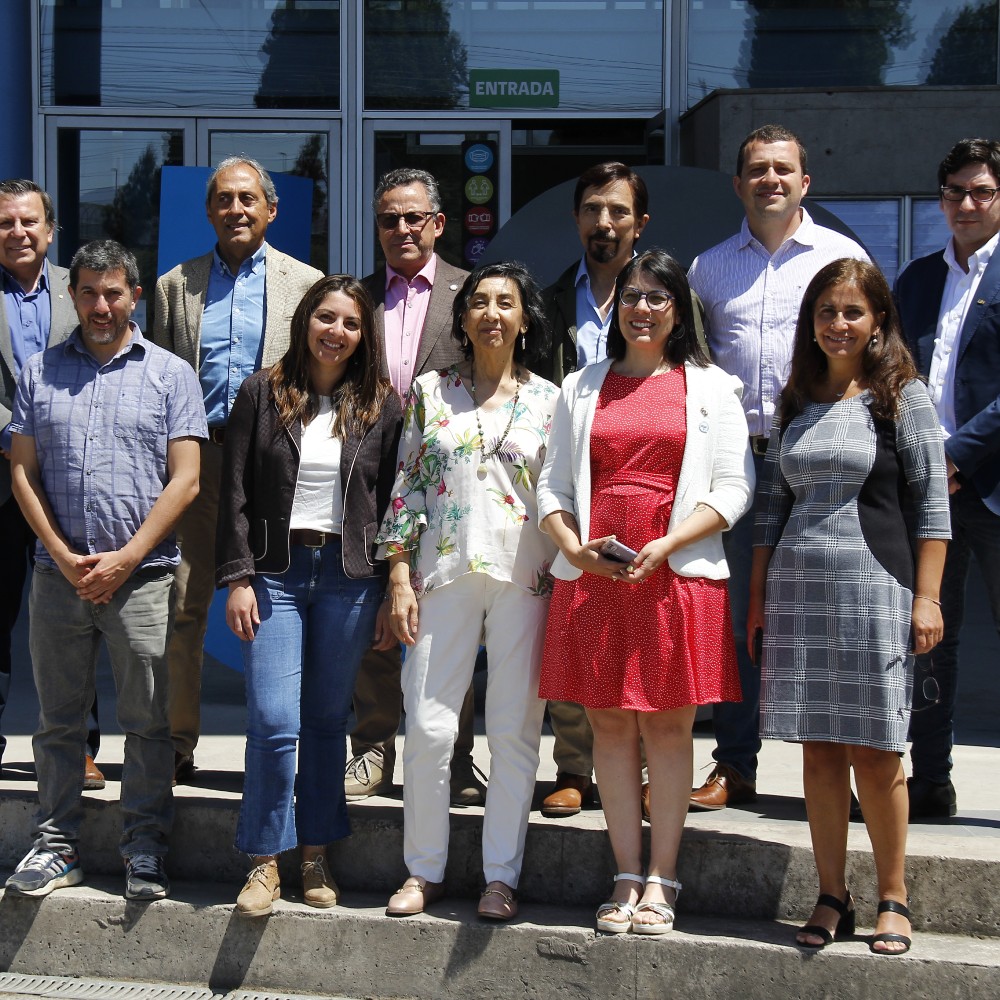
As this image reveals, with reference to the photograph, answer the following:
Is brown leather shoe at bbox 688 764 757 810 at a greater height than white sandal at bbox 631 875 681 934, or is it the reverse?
brown leather shoe at bbox 688 764 757 810

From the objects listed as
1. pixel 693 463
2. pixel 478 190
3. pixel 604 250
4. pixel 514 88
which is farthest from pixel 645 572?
pixel 514 88

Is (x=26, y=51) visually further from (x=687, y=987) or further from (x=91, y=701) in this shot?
(x=687, y=987)

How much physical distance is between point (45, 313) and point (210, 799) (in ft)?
5.77

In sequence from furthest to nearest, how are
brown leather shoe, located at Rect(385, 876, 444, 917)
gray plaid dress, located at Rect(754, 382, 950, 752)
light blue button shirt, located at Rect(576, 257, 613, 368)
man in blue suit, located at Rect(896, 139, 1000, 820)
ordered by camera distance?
light blue button shirt, located at Rect(576, 257, 613, 368) < man in blue suit, located at Rect(896, 139, 1000, 820) < brown leather shoe, located at Rect(385, 876, 444, 917) < gray plaid dress, located at Rect(754, 382, 950, 752)

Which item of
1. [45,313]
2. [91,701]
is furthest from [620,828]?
[45,313]

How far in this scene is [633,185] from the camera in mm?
4414

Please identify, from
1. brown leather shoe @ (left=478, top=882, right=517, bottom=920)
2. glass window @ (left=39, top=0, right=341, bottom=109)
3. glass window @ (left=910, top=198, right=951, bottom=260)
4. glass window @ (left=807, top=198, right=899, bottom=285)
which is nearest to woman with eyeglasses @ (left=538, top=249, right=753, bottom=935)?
brown leather shoe @ (left=478, top=882, right=517, bottom=920)

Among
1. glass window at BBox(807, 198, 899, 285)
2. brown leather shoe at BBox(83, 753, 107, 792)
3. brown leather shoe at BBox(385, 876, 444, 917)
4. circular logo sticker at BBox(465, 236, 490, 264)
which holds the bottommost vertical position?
brown leather shoe at BBox(385, 876, 444, 917)

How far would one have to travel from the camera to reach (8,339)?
15.3ft

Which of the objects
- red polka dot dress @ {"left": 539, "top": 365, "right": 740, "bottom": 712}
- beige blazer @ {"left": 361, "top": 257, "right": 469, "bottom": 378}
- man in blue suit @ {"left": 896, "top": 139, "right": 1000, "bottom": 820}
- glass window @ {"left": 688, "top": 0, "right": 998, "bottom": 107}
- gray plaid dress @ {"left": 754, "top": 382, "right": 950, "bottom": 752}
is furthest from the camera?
glass window @ {"left": 688, "top": 0, "right": 998, "bottom": 107}

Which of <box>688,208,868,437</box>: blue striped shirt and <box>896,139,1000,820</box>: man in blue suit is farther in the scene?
<box>688,208,868,437</box>: blue striped shirt

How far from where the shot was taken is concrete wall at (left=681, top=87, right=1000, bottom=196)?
365 inches

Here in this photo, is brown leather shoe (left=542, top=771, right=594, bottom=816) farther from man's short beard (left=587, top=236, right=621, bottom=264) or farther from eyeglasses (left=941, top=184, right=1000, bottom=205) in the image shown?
eyeglasses (left=941, top=184, right=1000, bottom=205)

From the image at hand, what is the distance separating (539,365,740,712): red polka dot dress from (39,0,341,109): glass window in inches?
276
